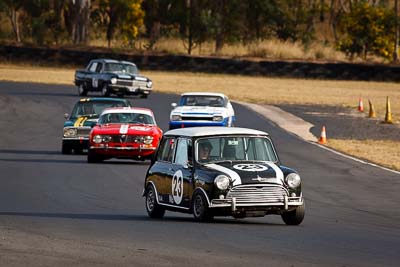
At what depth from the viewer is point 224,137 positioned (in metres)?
16.8

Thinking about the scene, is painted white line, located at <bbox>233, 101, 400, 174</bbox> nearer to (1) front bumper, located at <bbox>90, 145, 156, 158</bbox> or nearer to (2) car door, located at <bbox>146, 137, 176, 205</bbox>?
(1) front bumper, located at <bbox>90, 145, 156, 158</bbox>

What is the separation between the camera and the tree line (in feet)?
291

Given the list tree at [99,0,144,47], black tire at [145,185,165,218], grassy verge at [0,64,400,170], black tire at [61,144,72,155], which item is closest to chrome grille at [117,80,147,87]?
grassy verge at [0,64,400,170]

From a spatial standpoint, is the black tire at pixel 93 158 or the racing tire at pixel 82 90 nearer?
the black tire at pixel 93 158

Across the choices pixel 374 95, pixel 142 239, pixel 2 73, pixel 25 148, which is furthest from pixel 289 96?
pixel 142 239

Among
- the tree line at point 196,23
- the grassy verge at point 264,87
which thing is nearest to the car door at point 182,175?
the grassy verge at point 264,87

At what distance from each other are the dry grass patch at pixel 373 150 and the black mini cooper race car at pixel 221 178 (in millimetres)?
11452

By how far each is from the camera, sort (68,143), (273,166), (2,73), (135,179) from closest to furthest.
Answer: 1. (273,166)
2. (135,179)
3. (68,143)
4. (2,73)

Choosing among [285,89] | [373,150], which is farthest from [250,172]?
[285,89]

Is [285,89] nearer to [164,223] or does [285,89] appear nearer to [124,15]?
[124,15]

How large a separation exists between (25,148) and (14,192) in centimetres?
1117

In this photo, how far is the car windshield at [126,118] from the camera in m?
29.0

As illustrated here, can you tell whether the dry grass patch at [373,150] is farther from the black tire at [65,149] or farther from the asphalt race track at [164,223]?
the black tire at [65,149]

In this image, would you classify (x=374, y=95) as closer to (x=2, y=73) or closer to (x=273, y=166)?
(x=2, y=73)
